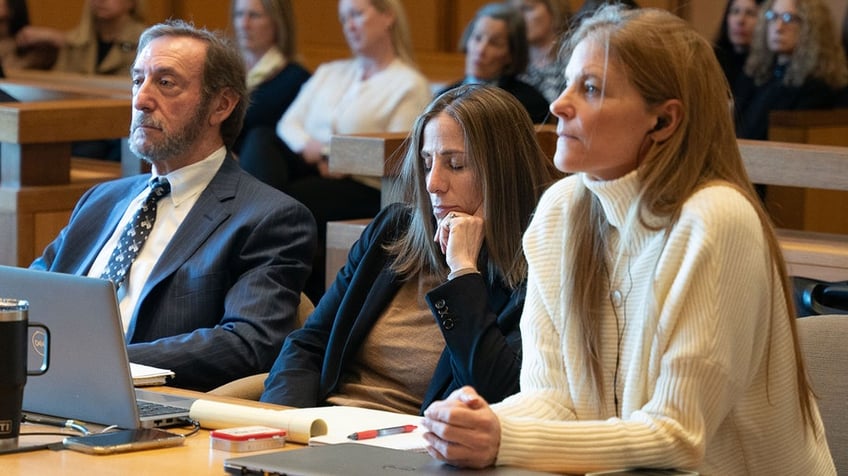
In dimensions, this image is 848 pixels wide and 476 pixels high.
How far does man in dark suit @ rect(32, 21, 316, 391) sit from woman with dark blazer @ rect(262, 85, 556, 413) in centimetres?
17

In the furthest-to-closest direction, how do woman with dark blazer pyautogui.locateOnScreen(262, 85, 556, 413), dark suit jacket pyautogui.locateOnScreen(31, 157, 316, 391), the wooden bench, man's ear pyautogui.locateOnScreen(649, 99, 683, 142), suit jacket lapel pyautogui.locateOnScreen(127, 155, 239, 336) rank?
the wooden bench
suit jacket lapel pyautogui.locateOnScreen(127, 155, 239, 336)
dark suit jacket pyautogui.locateOnScreen(31, 157, 316, 391)
woman with dark blazer pyautogui.locateOnScreen(262, 85, 556, 413)
man's ear pyautogui.locateOnScreen(649, 99, 683, 142)

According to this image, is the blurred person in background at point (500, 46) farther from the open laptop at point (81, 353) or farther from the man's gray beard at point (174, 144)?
the open laptop at point (81, 353)

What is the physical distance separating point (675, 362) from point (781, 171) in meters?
1.80

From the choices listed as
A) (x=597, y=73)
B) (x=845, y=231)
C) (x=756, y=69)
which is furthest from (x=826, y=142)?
(x=597, y=73)

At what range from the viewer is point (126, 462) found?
1.97 metres

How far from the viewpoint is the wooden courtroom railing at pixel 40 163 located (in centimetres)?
416

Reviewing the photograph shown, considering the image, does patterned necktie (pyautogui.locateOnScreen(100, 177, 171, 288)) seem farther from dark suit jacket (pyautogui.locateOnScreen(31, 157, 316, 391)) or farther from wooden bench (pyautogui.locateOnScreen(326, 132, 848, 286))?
wooden bench (pyautogui.locateOnScreen(326, 132, 848, 286))

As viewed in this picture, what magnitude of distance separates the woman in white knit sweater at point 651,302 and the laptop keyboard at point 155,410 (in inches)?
21.1

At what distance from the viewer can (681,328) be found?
1.90m

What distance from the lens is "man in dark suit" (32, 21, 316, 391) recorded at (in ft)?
9.95

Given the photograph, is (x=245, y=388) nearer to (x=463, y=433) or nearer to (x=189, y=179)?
(x=189, y=179)

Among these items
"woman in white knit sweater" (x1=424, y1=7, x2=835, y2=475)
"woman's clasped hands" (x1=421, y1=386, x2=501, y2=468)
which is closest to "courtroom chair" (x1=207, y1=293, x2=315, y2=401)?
"woman in white knit sweater" (x1=424, y1=7, x2=835, y2=475)

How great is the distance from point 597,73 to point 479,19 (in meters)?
3.81

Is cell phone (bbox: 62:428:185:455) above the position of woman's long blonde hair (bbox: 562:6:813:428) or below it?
below
